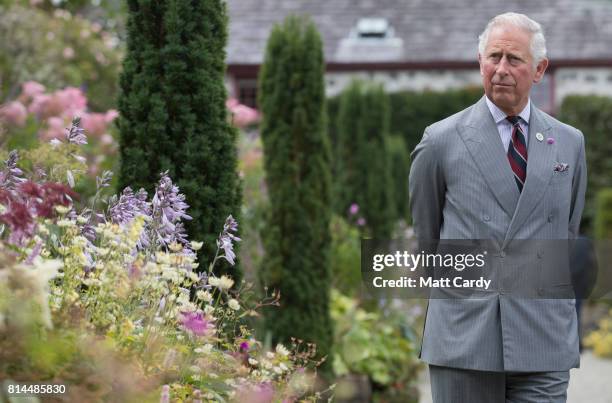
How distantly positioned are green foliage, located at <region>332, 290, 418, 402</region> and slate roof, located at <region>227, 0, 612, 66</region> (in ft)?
47.5

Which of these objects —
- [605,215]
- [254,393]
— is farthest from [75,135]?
[605,215]

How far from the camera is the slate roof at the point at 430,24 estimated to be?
75.3ft

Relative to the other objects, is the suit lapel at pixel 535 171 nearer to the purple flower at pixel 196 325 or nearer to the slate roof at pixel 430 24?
the purple flower at pixel 196 325

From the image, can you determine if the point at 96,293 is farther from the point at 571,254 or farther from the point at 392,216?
the point at 392,216

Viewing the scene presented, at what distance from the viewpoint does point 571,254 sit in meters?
3.66

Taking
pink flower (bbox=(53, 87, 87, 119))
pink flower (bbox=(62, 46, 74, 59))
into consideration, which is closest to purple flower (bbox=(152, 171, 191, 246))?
pink flower (bbox=(53, 87, 87, 119))

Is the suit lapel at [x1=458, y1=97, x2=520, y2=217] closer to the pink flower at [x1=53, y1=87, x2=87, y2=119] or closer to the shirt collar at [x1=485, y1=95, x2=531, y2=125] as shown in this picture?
the shirt collar at [x1=485, y1=95, x2=531, y2=125]

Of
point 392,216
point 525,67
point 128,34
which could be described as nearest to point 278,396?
point 525,67

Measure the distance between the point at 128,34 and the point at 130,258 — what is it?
185 cm

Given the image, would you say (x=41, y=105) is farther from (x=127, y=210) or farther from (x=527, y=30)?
(x=527, y=30)

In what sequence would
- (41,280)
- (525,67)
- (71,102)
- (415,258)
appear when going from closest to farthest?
(41,280), (525,67), (415,258), (71,102)

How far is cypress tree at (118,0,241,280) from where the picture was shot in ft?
15.6

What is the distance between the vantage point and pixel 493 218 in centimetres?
355

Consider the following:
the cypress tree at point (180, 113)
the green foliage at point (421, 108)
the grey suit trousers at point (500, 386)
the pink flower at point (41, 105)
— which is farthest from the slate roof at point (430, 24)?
the grey suit trousers at point (500, 386)
